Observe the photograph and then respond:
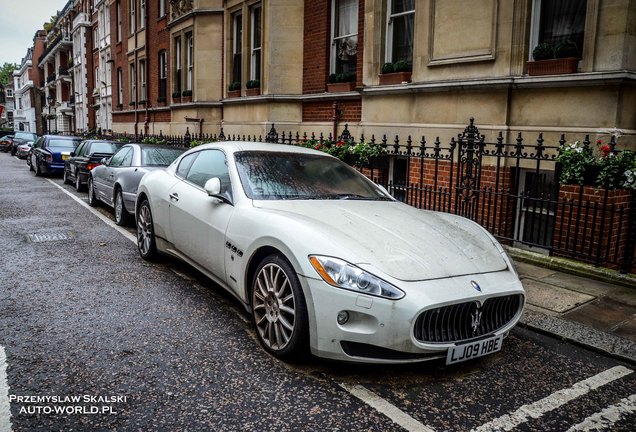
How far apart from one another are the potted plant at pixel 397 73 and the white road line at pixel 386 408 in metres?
7.92

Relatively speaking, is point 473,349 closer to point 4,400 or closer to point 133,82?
point 4,400

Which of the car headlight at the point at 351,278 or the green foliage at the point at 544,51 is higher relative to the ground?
the green foliage at the point at 544,51

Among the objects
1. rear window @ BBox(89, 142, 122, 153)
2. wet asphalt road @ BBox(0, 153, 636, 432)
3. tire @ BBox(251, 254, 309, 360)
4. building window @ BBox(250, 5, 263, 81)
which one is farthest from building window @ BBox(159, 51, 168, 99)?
tire @ BBox(251, 254, 309, 360)

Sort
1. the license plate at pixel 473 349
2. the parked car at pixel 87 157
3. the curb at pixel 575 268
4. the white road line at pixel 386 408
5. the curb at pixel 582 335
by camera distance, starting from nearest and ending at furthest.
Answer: the white road line at pixel 386 408
the license plate at pixel 473 349
the curb at pixel 582 335
the curb at pixel 575 268
the parked car at pixel 87 157

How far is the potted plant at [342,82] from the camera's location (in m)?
12.6

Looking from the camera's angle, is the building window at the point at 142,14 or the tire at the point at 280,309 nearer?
the tire at the point at 280,309

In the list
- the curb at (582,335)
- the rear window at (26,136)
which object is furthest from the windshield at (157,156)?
the rear window at (26,136)

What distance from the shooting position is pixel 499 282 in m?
3.82

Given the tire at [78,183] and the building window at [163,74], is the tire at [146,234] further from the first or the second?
the building window at [163,74]

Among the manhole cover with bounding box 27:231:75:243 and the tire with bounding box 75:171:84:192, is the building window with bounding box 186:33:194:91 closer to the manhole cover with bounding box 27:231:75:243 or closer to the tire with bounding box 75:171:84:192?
the tire with bounding box 75:171:84:192

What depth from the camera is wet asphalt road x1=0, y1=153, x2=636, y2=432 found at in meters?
3.14

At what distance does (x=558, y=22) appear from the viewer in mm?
8125

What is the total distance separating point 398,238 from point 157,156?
6720 millimetres

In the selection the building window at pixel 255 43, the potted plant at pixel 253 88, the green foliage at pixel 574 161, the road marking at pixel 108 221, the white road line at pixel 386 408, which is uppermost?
the building window at pixel 255 43
